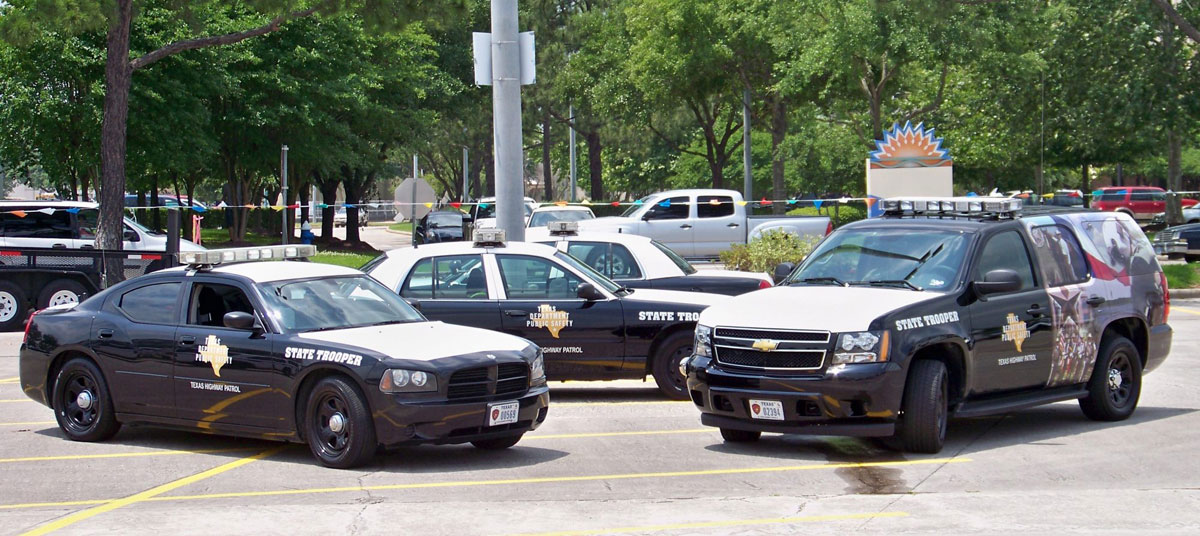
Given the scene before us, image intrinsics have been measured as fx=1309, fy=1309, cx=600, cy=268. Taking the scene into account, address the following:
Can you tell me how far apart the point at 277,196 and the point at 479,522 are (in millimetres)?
72220

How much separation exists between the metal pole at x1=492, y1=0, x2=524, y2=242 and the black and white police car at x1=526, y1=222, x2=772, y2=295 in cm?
186

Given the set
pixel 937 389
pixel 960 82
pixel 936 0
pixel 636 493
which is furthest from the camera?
pixel 960 82

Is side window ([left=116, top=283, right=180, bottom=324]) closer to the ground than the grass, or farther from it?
farther from it

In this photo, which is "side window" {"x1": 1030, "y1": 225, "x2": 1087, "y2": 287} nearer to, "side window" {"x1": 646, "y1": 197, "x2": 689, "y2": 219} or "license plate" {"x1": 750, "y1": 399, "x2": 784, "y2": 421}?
"license plate" {"x1": 750, "y1": 399, "x2": 784, "y2": 421}

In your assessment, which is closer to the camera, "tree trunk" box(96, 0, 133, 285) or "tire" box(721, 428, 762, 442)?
"tire" box(721, 428, 762, 442)

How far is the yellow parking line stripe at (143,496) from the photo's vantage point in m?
7.39

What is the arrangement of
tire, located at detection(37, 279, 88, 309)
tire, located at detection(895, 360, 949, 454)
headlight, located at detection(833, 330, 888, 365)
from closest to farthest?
headlight, located at detection(833, 330, 888, 365)
tire, located at detection(895, 360, 949, 454)
tire, located at detection(37, 279, 88, 309)

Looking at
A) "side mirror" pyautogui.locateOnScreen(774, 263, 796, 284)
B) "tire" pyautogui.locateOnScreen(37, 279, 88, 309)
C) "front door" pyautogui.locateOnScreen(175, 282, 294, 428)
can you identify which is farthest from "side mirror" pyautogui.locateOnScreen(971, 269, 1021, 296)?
"tire" pyautogui.locateOnScreen(37, 279, 88, 309)

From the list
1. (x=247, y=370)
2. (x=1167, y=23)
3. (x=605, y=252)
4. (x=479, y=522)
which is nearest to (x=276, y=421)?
(x=247, y=370)

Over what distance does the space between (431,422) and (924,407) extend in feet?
11.2

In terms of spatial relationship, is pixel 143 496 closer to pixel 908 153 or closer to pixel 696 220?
pixel 908 153

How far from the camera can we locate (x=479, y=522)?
290 inches

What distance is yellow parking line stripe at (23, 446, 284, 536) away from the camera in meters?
7.39

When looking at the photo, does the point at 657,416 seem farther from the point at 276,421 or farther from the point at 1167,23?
the point at 1167,23
